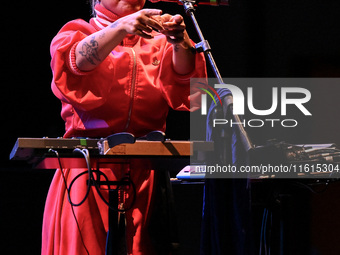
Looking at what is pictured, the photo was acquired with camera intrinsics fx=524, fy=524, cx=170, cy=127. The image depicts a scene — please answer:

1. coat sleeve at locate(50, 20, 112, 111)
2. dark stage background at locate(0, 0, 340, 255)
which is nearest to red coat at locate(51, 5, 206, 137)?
coat sleeve at locate(50, 20, 112, 111)

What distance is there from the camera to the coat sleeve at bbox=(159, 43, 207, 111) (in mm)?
1763

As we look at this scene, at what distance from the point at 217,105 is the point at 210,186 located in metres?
0.22

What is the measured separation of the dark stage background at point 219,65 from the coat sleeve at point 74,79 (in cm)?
115

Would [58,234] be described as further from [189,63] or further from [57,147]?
[189,63]

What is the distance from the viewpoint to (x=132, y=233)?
1697 mm

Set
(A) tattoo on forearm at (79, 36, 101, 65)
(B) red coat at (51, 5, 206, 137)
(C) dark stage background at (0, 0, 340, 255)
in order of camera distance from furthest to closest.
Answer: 1. (C) dark stage background at (0, 0, 340, 255)
2. (B) red coat at (51, 5, 206, 137)
3. (A) tattoo on forearm at (79, 36, 101, 65)

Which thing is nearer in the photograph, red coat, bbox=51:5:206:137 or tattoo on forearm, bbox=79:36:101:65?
tattoo on forearm, bbox=79:36:101:65

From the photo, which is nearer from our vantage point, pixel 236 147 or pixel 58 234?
pixel 236 147

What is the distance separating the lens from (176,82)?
178cm

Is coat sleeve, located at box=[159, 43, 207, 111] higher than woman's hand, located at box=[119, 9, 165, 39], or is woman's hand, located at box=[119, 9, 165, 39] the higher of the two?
woman's hand, located at box=[119, 9, 165, 39]

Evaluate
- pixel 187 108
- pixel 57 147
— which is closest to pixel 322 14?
pixel 187 108

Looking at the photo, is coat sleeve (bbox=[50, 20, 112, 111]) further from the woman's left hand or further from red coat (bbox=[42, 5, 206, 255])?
the woman's left hand

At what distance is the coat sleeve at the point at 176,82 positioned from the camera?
176 centimetres

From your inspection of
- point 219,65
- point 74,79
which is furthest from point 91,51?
point 219,65
